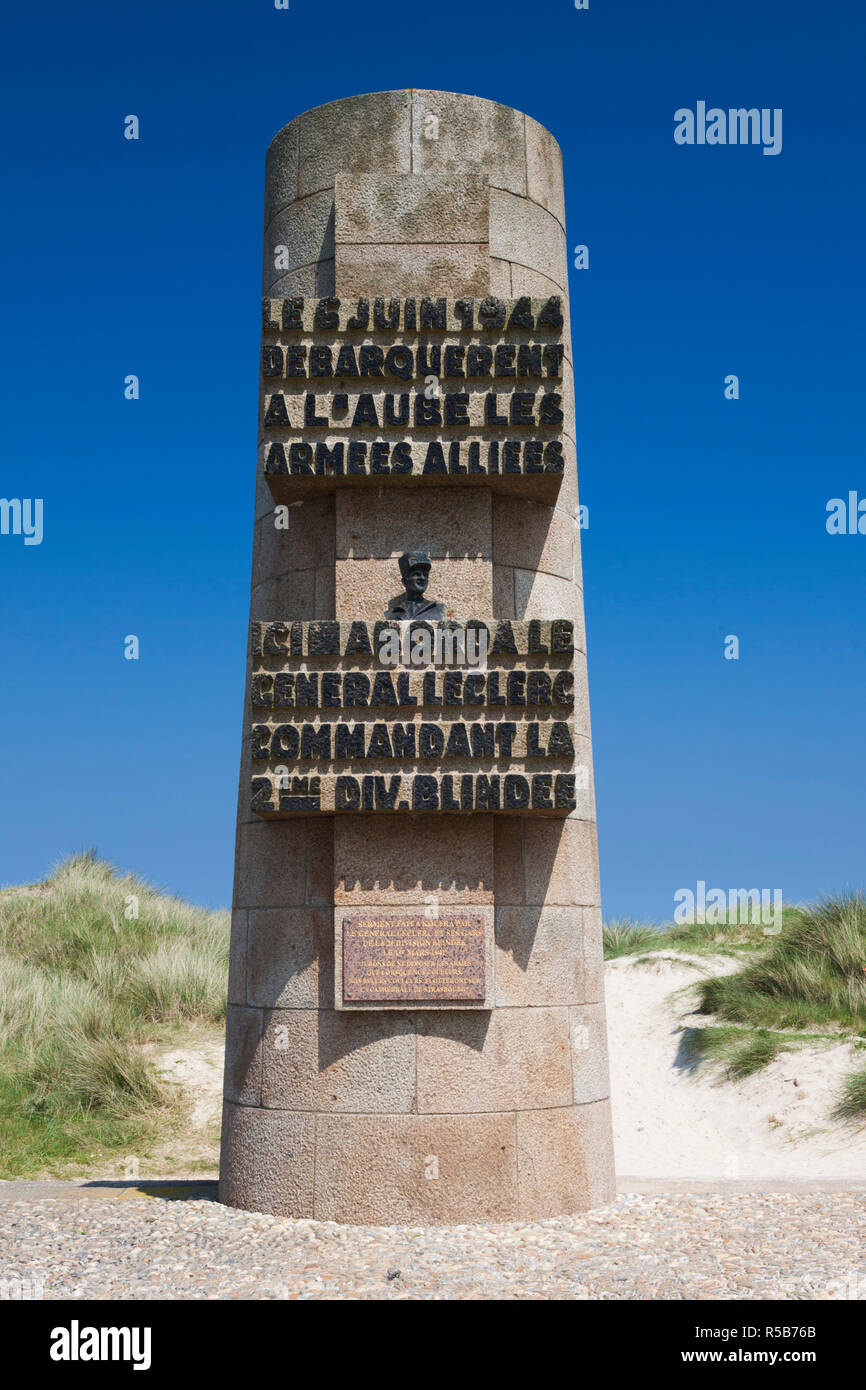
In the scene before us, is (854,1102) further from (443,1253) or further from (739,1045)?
(443,1253)

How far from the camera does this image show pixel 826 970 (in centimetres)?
2038

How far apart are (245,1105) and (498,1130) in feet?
7.16

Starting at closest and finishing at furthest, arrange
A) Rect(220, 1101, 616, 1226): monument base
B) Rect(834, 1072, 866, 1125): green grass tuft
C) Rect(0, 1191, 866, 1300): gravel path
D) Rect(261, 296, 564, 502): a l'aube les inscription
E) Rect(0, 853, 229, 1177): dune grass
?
Rect(0, 1191, 866, 1300): gravel path, Rect(220, 1101, 616, 1226): monument base, Rect(261, 296, 564, 502): a l'aube les inscription, Rect(834, 1072, 866, 1125): green grass tuft, Rect(0, 853, 229, 1177): dune grass

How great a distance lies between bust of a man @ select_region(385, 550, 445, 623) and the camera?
10.1 m

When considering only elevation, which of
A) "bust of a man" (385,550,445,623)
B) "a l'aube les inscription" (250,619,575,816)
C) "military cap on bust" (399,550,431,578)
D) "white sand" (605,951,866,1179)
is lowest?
"white sand" (605,951,866,1179)

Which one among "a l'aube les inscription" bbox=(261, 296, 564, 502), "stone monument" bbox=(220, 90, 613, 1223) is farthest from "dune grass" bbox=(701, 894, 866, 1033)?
"a l'aube les inscription" bbox=(261, 296, 564, 502)

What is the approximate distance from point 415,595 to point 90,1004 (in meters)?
12.4

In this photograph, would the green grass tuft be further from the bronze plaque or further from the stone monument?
the bronze plaque

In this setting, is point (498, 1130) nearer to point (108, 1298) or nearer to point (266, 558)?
point (108, 1298)

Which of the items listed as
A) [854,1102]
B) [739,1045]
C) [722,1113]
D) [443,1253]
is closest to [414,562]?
[443,1253]

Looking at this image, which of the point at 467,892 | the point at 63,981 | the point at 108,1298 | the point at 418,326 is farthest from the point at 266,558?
the point at 63,981

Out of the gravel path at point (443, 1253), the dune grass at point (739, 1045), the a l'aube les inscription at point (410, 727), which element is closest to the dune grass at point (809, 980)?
the dune grass at point (739, 1045)

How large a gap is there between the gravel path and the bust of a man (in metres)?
4.86

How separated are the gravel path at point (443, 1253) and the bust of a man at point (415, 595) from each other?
15.9ft
